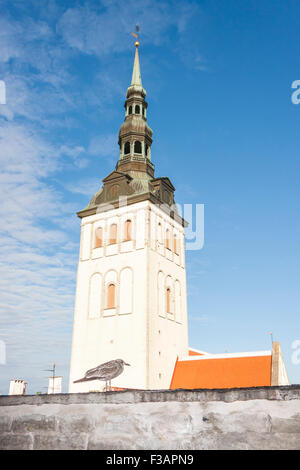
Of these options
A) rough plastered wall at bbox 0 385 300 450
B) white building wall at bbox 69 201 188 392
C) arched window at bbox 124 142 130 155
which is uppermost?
arched window at bbox 124 142 130 155

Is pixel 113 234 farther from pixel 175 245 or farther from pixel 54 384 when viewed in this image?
pixel 54 384

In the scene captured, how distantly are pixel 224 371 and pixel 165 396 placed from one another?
22.3m

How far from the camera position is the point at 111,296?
89.8 ft

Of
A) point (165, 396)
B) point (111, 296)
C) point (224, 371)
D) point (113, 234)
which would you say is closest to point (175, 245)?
point (113, 234)

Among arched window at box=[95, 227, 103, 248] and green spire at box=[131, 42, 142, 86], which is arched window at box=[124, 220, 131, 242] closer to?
arched window at box=[95, 227, 103, 248]

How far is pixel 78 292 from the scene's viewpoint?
29.0 metres

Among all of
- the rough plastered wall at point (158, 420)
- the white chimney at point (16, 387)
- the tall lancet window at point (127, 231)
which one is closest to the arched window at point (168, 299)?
the tall lancet window at point (127, 231)

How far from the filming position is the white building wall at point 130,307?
2445 centimetres

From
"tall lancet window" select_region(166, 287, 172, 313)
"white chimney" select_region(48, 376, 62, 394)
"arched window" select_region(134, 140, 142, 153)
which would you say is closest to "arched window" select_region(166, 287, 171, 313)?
"tall lancet window" select_region(166, 287, 172, 313)

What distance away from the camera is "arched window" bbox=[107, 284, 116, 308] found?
27.0 m

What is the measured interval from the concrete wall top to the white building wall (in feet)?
66.4
